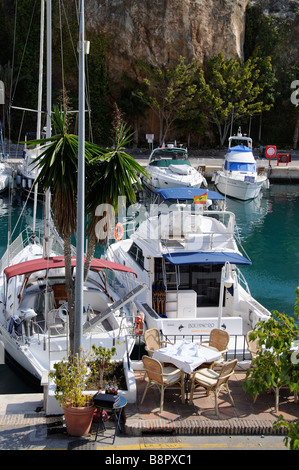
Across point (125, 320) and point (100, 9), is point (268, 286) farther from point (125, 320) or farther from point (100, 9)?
point (100, 9)

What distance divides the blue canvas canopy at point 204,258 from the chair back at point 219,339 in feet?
9.72

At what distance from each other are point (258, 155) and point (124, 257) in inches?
1312

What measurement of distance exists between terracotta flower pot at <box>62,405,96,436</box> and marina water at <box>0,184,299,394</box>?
4.64 meters

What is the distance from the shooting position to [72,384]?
9.22 metres

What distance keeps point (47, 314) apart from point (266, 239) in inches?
736

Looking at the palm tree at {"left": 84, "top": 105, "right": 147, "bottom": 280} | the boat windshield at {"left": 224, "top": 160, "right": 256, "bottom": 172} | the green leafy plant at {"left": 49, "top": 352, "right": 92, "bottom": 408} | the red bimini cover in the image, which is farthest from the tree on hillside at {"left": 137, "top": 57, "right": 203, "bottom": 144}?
the green leafy plant at {"left": 49, "top": 352, "right": 92, "bottom": 408}

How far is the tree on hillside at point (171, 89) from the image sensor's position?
45969 millimetres

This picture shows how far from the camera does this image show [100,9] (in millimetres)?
48219

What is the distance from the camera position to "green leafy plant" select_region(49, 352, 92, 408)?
9156 mm

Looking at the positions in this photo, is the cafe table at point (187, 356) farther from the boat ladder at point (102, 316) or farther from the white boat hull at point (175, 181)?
the white boat hull at point (175, 181)

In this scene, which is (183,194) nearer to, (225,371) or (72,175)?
(72,175)

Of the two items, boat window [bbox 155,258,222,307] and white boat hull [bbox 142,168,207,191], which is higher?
white boat hull [bbox 142,168,207,191]

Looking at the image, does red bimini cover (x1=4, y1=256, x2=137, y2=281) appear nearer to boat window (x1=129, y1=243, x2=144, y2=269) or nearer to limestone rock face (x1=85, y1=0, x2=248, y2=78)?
boat window (x1=129, y1=243, x2=144, y2=269)

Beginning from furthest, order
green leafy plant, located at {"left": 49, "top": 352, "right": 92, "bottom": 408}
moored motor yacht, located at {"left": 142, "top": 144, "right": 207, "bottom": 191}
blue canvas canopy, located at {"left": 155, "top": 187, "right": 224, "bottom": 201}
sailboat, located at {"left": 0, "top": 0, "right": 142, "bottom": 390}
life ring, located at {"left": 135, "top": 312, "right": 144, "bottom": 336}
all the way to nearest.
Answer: moored motor yacht, located at {"left": 142, "top": 144, "right": 207, "bottom": 191}, blue canvas canopy, located at {"left": 155, "top": 187, "right": 224, "bottom": 201}, life ring, located at {"left": 135, "top": 312, "right": 144, "bottom": 336}, sailboat, located at {"left": 0, "top": 0, "right": 142, "bottom": 390}, green leafy plant, located at {"left": 49, "top": 352, "right": 92, "bottom": 408}
